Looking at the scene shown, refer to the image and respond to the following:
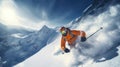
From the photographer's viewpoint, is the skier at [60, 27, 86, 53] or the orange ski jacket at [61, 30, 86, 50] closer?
the skier at [60, 27, 86, 53]

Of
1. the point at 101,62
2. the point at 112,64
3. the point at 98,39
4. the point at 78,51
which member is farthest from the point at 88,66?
the point at 98,39

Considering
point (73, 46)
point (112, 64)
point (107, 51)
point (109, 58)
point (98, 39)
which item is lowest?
point (112, 64)

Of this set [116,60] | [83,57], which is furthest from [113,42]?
[116,60]

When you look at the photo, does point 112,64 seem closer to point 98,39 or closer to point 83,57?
point 83,57

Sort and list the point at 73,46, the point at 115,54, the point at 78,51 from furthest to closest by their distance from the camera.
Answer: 1. the point at 78,51
2. the point at 73,46
3. the point at 115,54

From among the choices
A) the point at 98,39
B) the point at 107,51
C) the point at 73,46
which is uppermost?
the point at 98,39

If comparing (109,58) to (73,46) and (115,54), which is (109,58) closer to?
(115,54)

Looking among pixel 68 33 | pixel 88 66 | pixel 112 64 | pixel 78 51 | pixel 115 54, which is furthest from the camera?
pixel 78 51

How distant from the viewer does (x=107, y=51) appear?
1628 centimetres

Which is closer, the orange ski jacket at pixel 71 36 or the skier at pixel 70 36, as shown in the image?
the skier at pixel 70 36

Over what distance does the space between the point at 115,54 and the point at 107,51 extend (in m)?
2.08

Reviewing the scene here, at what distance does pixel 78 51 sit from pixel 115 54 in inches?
220

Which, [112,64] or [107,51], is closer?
[112,64]

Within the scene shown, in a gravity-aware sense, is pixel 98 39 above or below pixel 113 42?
above
